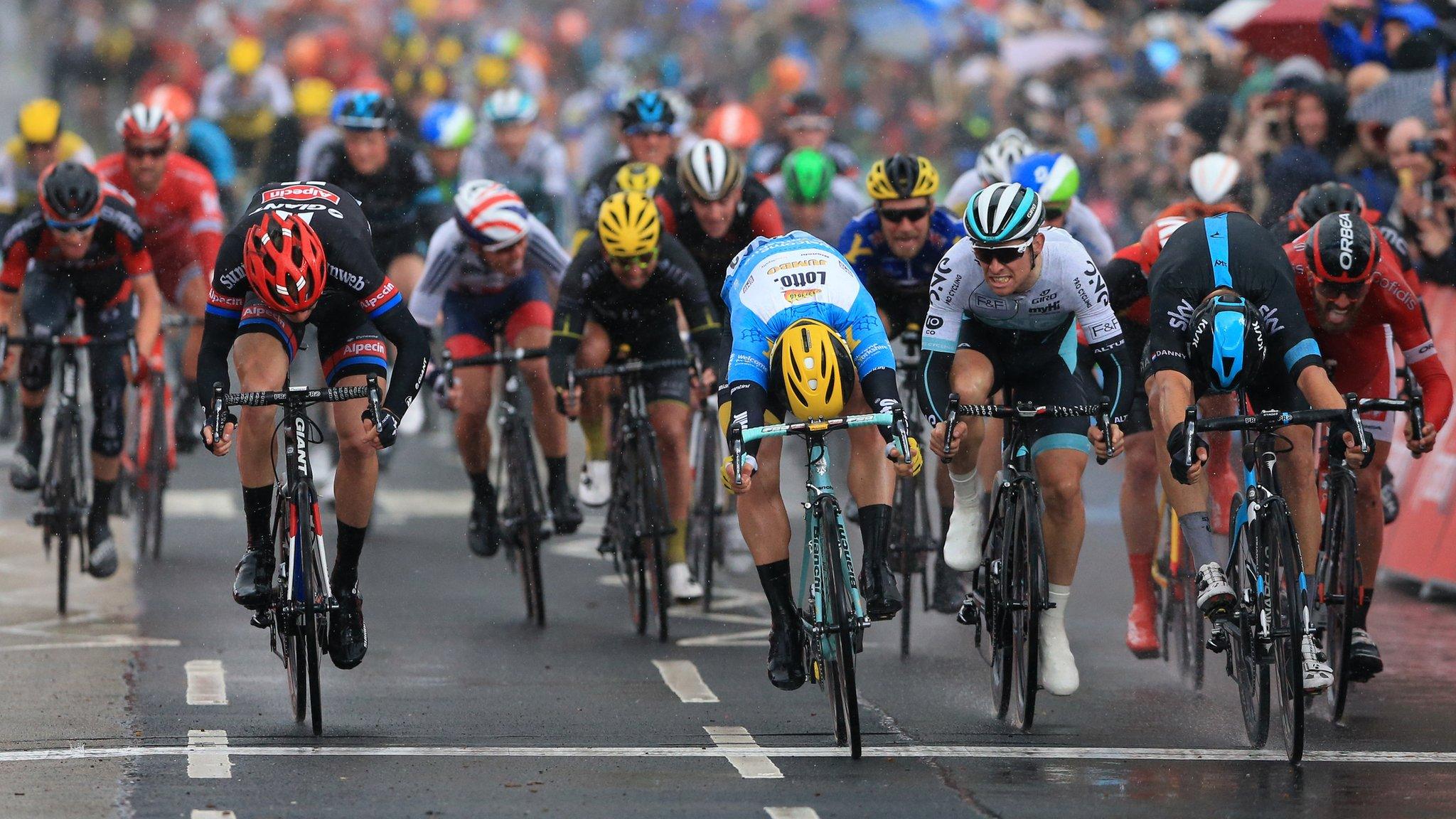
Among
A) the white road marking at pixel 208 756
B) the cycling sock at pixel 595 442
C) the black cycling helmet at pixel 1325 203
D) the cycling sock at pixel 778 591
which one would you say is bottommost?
the white road marking at pixel 208 756

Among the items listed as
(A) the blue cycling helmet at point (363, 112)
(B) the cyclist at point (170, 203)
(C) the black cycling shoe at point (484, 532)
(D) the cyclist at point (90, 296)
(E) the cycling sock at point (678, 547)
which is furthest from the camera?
(A) the blue cycling helmet at point (363, 112)

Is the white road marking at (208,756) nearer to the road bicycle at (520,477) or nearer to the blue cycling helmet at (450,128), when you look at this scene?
the road bicycle at (520,477)

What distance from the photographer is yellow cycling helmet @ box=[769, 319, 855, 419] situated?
8.09m

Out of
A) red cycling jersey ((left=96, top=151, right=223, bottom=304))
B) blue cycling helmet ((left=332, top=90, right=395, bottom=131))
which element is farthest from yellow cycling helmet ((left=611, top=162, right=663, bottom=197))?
red cycling jersey ((left=96, top=151, right=223, bottom=304))

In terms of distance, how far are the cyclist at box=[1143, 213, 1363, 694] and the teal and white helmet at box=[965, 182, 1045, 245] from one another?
0.57 metres

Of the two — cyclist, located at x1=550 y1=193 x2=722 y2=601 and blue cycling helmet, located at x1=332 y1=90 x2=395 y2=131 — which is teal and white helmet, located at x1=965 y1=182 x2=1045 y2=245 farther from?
blue cycling helmet, located at x1=332 y1=90 x2=395 y2=131

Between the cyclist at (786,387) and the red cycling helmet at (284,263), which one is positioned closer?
the cyclist at (786,387)

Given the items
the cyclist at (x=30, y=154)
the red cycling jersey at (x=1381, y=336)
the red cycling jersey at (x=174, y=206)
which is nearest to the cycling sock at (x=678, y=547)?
the red cycling jersey at (x=1381, y=336)

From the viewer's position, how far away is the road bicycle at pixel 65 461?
11.6m

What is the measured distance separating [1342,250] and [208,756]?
455 centimetres

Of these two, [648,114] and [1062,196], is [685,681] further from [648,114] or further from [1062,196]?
[648,114]

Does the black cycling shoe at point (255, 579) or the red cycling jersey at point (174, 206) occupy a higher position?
the red cycling jersey at point (174, 206)

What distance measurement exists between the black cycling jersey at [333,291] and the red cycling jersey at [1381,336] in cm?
350

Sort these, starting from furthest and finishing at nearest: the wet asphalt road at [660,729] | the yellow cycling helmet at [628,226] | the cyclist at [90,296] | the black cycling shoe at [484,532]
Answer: the black cycling shoe at [484,532], the cyclist at [90,296], the yellow cycling helmet at [628,226], the wet asphalt road at [660,729]
